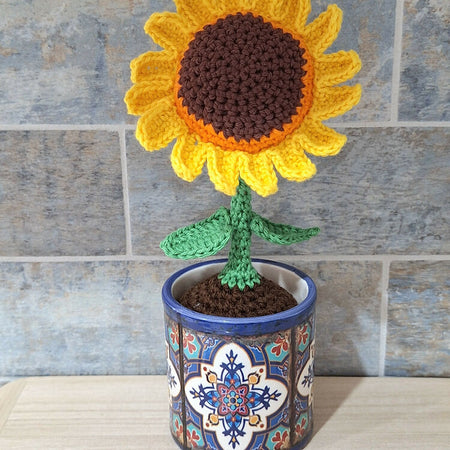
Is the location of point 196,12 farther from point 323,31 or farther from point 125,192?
point 125,192

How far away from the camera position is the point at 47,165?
0.65 metres

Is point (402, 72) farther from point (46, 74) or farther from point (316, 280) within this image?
point (46, 74)

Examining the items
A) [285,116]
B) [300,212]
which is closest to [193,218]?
[300,212]

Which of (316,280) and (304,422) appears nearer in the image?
(304,422)

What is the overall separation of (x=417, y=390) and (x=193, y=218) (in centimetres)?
37

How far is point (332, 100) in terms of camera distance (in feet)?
1.58

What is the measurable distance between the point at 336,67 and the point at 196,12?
0.46 feet

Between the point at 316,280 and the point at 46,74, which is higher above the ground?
the point at 46,74

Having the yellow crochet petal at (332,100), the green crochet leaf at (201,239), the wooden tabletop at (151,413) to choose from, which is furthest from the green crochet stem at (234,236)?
the wooden tabletop at (151,413)

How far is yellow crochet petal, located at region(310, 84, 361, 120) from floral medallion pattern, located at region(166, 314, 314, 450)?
0.68 feet

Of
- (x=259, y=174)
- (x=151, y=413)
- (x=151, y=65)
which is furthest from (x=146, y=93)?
(x=151, y=413)

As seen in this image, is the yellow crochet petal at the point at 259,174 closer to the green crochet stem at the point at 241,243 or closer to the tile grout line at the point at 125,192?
the green crochet stem at the point at 241,243

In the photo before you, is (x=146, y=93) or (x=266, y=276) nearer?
(x=146, y=93)

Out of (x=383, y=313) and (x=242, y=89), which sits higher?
(x=242, y=89)
